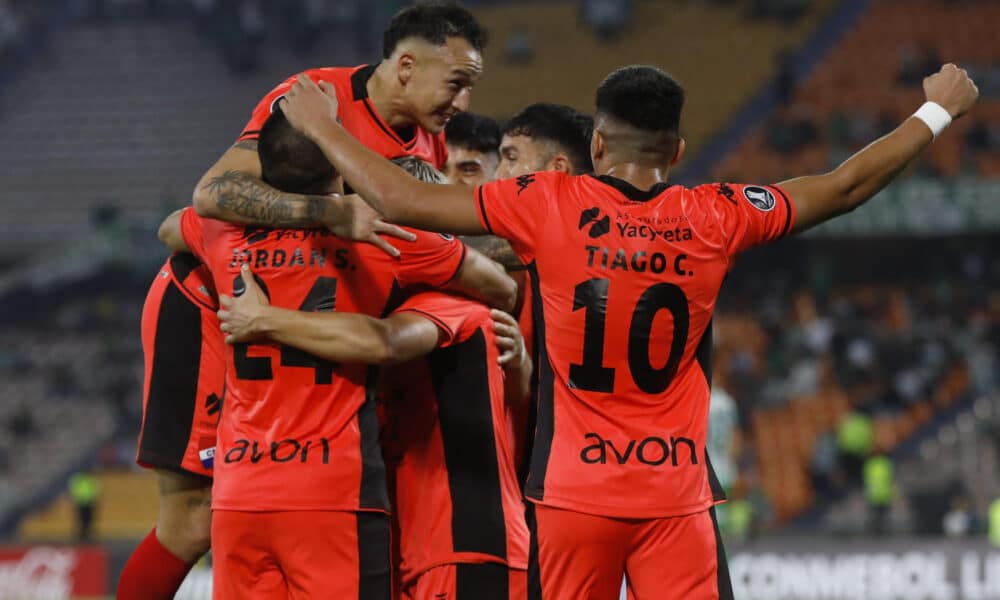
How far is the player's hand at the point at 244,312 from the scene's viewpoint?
4406 mm

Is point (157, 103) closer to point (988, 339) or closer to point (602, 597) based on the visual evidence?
point (988, 339)

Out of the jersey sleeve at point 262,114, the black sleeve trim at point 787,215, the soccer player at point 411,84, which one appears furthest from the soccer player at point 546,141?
the black sleeve trim at point 787,215

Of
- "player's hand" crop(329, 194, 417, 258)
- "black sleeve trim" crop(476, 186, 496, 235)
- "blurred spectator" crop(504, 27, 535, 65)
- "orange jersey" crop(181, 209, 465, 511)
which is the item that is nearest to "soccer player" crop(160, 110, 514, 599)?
"orange jersey" crop(181, 209, 465, 511)

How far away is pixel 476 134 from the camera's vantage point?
600cm

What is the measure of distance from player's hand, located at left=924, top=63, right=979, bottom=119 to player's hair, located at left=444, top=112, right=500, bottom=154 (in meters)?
2.06

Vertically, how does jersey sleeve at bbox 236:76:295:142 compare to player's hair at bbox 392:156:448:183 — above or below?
above

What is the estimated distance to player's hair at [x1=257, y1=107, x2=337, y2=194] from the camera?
15.0 ft

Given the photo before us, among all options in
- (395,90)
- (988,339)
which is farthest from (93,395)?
(395,90)

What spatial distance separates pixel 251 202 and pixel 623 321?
1359 millimetres

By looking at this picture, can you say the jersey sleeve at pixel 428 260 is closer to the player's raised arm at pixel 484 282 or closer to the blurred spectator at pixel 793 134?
the player's raised arm at pixel 484 282

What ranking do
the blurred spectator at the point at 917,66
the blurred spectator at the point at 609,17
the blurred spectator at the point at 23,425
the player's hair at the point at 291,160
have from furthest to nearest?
1. the blurred spectator at the point at 609,17
2. the blurred spectator at the point at 917,66
3. the blurred spectator at the point at 23,425
4. the player's hair at the point at 291,160

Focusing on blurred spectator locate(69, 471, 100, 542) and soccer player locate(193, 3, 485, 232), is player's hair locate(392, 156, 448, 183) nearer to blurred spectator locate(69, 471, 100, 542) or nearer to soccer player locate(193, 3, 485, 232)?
soccer player locate(193, 3, 485, 232)

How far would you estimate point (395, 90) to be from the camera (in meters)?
5.28

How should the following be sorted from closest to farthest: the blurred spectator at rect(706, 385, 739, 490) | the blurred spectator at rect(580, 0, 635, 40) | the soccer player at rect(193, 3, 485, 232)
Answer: the soccer player at rect(193, 3, 485, 232)
the blurred spectator at rect(706, 385, 739, 490)
the blurred spectator at rect(580, 0, 635, 40)
